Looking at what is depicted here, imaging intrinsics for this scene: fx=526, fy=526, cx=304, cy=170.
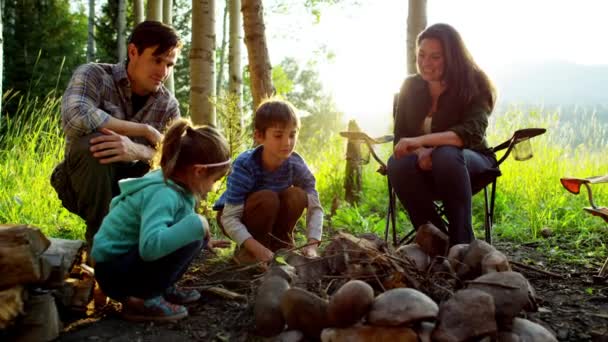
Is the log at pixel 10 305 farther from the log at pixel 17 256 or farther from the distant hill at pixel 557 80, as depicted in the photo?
the distant hill at pixel 557 80

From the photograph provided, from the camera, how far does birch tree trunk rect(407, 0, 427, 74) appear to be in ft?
17.5

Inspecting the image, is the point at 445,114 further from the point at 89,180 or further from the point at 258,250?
the point at 89,180

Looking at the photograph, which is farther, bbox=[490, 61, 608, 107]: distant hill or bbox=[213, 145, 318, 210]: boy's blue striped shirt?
bbox=[490, 61, 608, 107]: distant hill

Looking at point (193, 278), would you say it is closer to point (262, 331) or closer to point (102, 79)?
point (262, 331)

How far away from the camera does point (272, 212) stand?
269 cm

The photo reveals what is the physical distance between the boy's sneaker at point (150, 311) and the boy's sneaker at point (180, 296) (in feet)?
0.58

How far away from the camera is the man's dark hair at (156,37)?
261cm

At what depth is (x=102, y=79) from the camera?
2.77 metres

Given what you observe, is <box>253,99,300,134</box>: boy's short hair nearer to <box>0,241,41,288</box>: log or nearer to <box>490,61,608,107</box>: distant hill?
<box>0,241,41,288</box>: log

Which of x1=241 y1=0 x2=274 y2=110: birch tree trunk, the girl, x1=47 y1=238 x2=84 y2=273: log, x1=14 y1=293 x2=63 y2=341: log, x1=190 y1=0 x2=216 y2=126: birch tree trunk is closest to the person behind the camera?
x1=14 y1=293 x2=63 y2=341: log

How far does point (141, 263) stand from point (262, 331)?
1.73ft

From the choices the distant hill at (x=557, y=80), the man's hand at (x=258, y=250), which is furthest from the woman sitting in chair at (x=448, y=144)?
the distant hill at (x=557, y=80)

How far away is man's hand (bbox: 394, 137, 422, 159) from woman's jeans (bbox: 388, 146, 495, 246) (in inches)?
2.1

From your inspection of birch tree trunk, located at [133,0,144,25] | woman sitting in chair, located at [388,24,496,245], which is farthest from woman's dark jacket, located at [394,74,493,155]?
birch tree trunk, located at [133,0,144,25]
